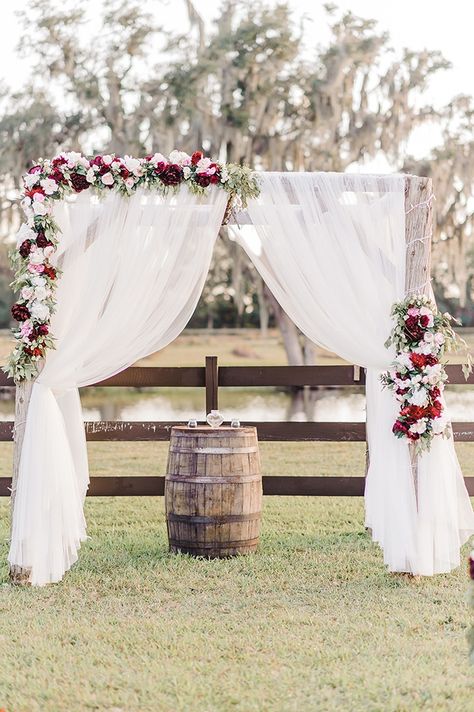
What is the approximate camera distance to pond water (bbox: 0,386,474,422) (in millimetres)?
19203

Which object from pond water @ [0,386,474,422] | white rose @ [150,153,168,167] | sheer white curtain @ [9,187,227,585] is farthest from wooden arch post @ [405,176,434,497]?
pond water @ [0,386,474,422]

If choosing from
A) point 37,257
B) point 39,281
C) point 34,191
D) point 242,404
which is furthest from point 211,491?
point 242,404

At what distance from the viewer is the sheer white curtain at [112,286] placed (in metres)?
5.88

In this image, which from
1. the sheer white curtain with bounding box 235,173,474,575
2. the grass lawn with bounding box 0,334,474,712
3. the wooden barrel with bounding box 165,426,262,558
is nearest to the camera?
the grass lawn with bounding box 0,334,474,712

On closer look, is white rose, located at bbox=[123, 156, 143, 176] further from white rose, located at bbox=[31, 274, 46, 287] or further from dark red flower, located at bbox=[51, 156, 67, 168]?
white rose, located at bbox=[31, 274, 46, 287]

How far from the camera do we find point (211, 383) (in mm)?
7551

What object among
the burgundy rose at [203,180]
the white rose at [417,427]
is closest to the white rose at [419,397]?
the white rose at [417,427]

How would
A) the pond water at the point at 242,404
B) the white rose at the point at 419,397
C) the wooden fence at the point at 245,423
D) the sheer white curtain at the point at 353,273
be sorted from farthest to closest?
the pond water at the point at 242,404 → the wooden fence at the point at 245,423 → the sheer white curtain at the point at 353,273 → the white rose at the point at 419,397

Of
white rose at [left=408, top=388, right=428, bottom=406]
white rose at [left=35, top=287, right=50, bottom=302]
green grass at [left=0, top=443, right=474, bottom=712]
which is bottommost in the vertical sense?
green grass at [left=0, top=443, right=474, bottom=712]

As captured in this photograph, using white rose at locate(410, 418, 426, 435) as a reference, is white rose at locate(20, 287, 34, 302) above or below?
above

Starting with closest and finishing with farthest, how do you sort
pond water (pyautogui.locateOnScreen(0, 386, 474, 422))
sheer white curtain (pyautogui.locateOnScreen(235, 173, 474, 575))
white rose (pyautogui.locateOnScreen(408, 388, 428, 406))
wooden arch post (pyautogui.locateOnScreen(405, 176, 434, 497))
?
white rose (pyautogui.locateOnScreen(408, 388, 428, 406)), sheer white curtain (pyautogui.locateOnScreen(235, 173, 474, 575)), wooden arch post (pyautogui.locateOnScreen(405, 176, 434, 497)), pond water (pyautogui.locateOnScreen(0, 386, 474, 422))

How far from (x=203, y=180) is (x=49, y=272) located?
1176 millimetres

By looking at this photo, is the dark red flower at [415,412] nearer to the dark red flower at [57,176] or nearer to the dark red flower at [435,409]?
the dark red flower at [435,409]

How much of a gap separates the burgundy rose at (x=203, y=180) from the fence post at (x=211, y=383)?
191 centimetres
